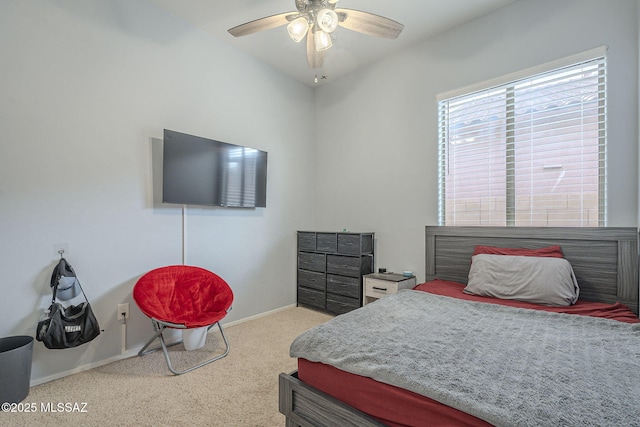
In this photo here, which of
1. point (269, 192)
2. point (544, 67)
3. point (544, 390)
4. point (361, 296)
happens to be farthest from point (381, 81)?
point (544, 390)

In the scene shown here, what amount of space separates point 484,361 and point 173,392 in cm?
190

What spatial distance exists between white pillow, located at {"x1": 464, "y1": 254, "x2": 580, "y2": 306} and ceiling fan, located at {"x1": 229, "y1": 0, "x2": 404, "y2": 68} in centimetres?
194

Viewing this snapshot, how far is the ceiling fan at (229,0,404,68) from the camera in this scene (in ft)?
6.34

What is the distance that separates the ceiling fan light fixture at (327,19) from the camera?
187cm

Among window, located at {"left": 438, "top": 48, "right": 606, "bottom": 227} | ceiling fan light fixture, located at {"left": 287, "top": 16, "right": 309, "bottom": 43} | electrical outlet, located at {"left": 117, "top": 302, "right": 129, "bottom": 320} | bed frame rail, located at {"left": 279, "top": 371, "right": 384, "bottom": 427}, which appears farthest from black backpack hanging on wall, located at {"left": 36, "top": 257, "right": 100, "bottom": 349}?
window, located at {"left": 438, "top": 48, "right": 606, "bottom": 227}

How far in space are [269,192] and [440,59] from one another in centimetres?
242

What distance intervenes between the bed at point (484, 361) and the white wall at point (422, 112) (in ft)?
1.94

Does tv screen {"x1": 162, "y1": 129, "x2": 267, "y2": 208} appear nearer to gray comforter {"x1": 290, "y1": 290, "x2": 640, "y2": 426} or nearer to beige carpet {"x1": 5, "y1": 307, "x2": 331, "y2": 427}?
beige carpet {"x1": 5, "y1": 307, "x2": 331, "y2": 427}

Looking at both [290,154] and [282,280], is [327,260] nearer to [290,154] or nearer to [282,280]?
[282,280]

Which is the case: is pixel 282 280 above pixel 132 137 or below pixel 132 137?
below

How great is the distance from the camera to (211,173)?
116 inches

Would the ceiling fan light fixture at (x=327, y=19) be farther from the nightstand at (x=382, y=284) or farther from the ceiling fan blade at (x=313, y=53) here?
the nightstand at (x=382, y=284)

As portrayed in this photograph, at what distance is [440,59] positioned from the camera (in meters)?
3.10

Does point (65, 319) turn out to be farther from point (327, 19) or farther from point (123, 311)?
point (327, 19)
